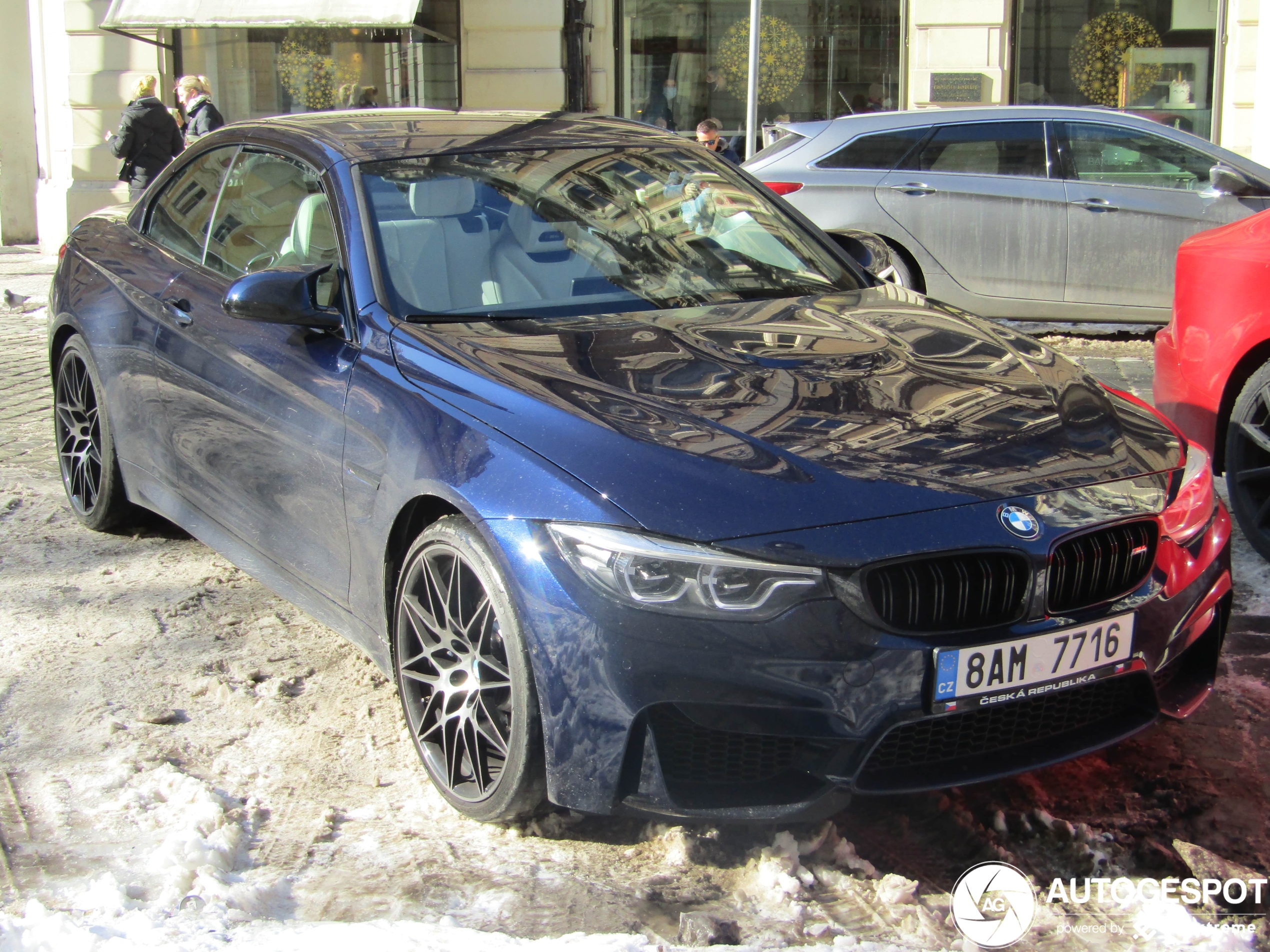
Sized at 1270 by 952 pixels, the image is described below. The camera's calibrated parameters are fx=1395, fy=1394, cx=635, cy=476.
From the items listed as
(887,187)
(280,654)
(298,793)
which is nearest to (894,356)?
(298,793)

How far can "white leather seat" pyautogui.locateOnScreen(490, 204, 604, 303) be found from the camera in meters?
3.67

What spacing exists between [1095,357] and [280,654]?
6248mm

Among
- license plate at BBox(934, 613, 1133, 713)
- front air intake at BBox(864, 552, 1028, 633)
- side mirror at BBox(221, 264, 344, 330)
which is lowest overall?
license plate at BBox(934, 613, 1133, 713)

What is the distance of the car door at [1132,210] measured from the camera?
29.8ft

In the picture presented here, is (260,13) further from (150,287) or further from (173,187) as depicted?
(150,287)

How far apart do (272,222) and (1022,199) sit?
649 centimetres

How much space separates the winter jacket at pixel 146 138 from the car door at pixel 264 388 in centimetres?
824

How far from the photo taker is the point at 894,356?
11.0 feet

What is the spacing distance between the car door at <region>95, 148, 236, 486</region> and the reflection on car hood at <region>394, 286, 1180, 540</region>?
4.70 ft

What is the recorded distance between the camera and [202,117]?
38.3 feet

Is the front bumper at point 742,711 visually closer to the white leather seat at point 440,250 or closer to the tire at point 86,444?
the white leather seat at point 440,250

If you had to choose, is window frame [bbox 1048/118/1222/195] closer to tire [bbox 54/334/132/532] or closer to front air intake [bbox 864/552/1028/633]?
tire [bbox 54/334/132/532]

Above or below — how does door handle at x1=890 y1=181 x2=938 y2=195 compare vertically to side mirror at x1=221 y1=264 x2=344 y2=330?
above

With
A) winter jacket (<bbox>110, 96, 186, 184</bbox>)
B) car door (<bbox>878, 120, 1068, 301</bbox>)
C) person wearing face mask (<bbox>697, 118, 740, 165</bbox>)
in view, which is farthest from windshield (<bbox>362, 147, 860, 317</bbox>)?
person wearing face mask (<bbox>697, 118, 740, 165</bbox>)
